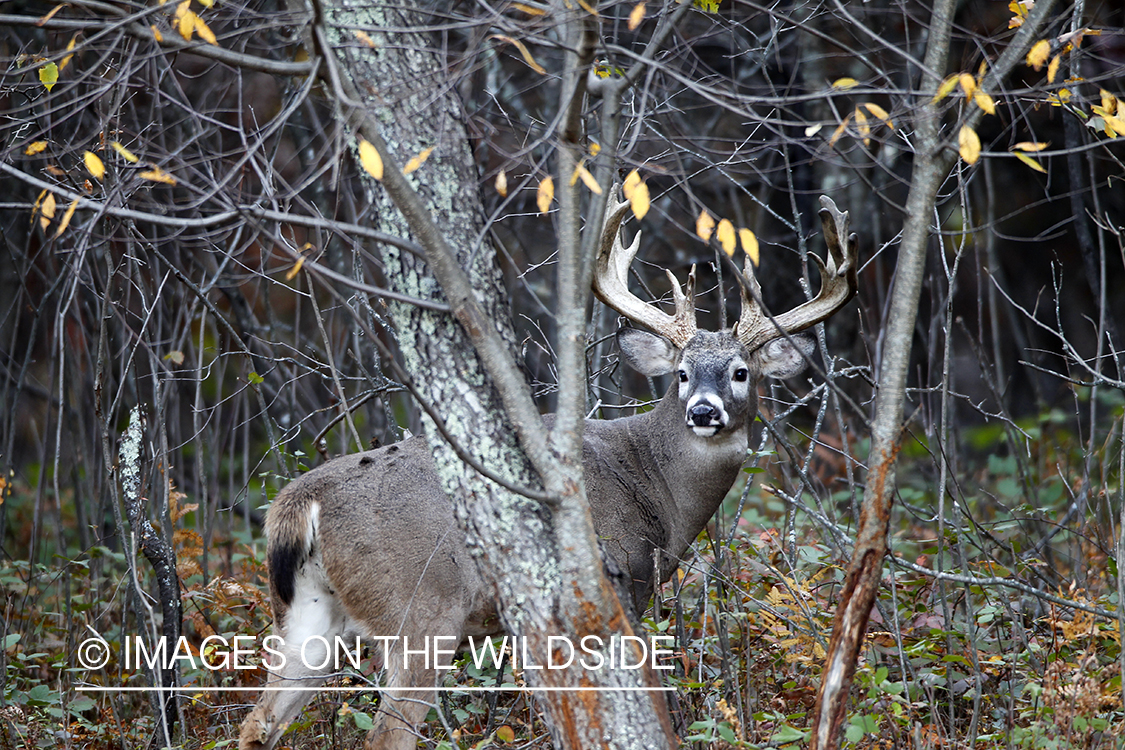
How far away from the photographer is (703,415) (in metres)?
4.14

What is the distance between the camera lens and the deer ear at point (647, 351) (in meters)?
4.67

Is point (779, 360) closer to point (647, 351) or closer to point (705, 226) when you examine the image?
point (647, 351)

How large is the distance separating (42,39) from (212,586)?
441cm

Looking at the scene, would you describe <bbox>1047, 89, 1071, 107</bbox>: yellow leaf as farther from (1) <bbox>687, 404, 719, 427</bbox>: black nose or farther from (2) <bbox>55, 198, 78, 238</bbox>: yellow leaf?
(2) <bbox>55, 198, 78, 238</bbox>: yellow leaf

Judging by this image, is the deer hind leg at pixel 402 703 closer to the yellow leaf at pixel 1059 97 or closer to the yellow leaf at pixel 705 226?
the yellow leaf at pixel 705 226

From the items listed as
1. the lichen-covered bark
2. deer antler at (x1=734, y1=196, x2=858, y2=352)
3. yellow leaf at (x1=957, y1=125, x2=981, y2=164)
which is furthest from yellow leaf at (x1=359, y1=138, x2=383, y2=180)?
Result: deer antler at (x1=734, y1=196, x2=858, y2=352)

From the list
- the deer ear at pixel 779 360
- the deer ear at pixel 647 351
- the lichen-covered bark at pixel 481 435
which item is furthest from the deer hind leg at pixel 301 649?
the deer ear at pixel 779 360

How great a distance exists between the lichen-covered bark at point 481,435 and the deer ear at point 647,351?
5.52ft

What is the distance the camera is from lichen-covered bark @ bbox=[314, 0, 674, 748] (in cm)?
279

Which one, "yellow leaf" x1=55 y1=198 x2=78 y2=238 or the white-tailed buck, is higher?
"yellow leaf" x1=55 y1=198 x2=78 y2=238

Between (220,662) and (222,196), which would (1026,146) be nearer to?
(222,196)

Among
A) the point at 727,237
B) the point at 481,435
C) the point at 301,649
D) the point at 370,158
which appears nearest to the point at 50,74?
the point at 370,158

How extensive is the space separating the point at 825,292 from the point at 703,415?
0.71m

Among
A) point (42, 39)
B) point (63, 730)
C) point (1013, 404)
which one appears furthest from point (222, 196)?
point (1013, 404)
